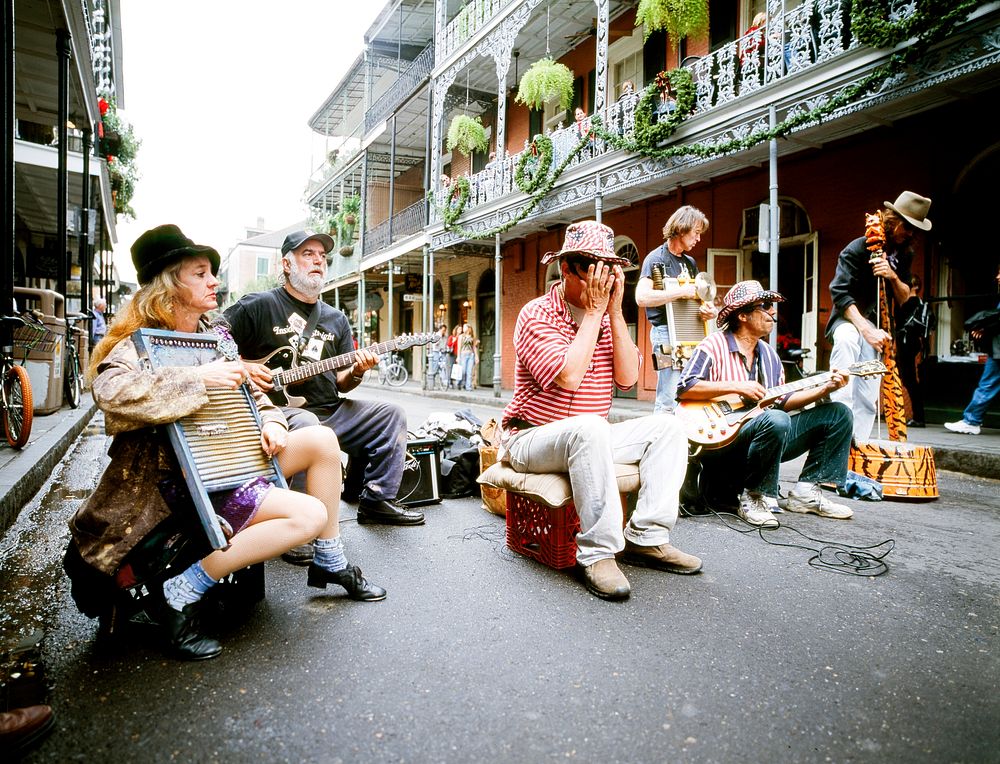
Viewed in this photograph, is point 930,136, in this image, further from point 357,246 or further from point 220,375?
point 357,246

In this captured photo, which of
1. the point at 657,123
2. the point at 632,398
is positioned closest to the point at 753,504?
the point at 657,123

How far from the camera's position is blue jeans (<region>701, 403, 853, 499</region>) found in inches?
154

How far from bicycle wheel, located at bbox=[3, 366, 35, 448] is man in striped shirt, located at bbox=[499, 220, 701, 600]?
14.6 ft

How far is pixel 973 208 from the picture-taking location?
7.83 metres

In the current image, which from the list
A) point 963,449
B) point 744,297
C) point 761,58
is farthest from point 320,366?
point 761,58

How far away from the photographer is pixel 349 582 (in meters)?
2.60

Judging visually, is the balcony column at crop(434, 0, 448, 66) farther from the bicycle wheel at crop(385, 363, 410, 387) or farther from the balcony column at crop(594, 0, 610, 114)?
the bicycle wheel at crop(385, 363, 410, 387)

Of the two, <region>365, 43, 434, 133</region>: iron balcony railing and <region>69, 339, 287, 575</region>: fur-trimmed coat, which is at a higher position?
<region>365, 43, 434, 133</region>: iron balcony railing

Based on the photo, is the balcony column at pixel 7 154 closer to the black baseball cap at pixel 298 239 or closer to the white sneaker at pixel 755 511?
the black baseball cap at pixel 298 239

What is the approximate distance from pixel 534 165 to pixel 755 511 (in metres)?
10.8

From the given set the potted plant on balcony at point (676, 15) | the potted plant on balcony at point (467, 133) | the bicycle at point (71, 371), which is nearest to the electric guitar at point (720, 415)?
the potted plant on balcony at point (676, 15)

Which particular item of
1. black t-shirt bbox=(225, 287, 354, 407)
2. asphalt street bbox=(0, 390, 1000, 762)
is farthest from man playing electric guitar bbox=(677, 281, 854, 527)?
black t-shirt bbox=(225, 287, 354, 407)

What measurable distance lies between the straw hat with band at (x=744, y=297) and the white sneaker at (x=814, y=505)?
4.38 ft

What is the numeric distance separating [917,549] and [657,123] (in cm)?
832
